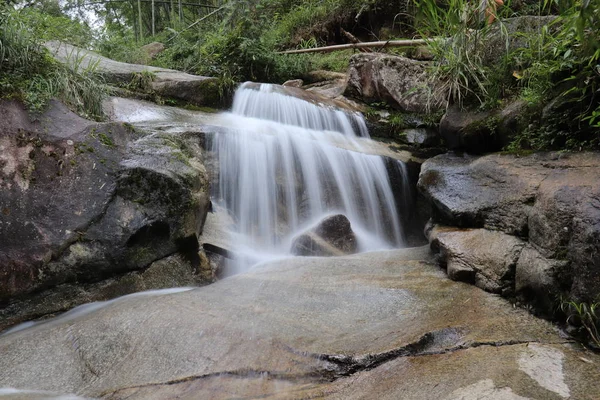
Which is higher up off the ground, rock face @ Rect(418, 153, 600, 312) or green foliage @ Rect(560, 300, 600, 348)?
rock face @ Rect(418, 153, 600, 312)

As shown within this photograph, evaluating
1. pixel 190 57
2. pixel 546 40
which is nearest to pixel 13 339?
pixel 546 40

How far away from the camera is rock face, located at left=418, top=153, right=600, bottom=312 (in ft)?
7.47

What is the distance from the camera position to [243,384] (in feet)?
6.15

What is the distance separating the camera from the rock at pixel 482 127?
13.4ft

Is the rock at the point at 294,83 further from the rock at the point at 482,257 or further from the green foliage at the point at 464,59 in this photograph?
the rock at the point at 482,257

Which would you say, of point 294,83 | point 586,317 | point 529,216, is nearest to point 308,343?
point 586,317

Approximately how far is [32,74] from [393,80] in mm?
5312

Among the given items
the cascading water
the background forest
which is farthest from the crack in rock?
the cascading water

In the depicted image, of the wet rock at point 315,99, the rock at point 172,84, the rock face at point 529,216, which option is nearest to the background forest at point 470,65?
the rock at point 172,84

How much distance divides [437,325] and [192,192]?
2419 millimetres

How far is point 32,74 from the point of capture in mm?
3760

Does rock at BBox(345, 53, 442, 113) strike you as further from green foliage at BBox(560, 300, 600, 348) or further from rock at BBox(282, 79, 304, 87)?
green foliage at BBox(560, 300, 600, 348)

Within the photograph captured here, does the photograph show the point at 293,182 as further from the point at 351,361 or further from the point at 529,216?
the point at 351,361

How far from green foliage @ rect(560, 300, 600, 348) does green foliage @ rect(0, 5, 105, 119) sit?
13.8 ft
